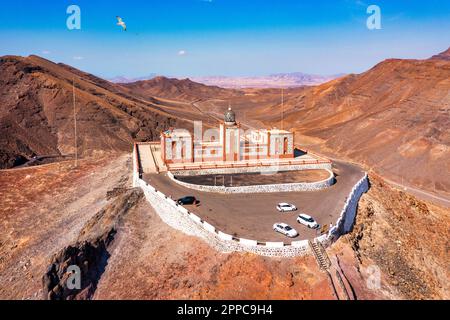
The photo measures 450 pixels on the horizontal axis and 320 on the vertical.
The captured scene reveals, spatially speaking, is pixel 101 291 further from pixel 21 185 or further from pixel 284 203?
pixel 21 185

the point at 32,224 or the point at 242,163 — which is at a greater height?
the point at 242,163

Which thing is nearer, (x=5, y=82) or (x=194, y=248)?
(x=194, y=248)

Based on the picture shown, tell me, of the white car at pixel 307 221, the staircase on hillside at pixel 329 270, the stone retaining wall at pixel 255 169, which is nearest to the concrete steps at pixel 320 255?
the staircase on hillside at pixel 329 270

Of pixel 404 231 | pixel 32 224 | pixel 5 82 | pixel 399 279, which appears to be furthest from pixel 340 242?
pixel 5 82

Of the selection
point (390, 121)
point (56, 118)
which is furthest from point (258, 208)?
point (56, 118)

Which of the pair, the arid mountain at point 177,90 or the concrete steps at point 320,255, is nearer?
the concrete steps at point 320,255

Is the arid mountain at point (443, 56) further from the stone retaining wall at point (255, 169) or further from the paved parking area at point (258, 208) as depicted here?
the paved parking area at point (258, 208)
